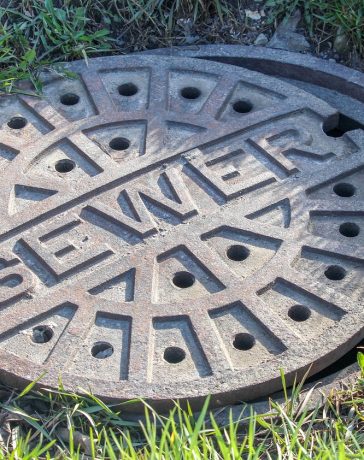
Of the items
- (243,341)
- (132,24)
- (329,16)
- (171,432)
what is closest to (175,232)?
(243,341)

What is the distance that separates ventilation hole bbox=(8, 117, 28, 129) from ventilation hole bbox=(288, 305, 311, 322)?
1.12 meters

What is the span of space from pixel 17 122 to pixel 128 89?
0.40m

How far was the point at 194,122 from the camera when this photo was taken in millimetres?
3027

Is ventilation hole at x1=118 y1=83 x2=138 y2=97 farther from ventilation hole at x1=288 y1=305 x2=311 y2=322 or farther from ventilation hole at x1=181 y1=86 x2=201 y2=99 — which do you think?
ventilation hole at x1=288 y1=305 x2=311 y2=322

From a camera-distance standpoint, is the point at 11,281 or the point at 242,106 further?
the point at 242,106

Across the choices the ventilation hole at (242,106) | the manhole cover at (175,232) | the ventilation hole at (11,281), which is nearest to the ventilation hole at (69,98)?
the manhole cover at (175,232)

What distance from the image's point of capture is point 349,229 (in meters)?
2.74

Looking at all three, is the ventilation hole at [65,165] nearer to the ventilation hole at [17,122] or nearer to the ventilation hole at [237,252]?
the ventilation hole at [17,122]

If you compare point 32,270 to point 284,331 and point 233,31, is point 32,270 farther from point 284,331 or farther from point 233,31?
point 233,31

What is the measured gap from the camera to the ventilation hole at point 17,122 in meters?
3.05

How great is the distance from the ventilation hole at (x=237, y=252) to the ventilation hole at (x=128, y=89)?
0.80m

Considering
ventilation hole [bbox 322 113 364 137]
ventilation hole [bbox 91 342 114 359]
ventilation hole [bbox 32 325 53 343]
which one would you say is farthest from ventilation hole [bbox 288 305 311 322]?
ventilation hole [bbox 322 113 364 137]

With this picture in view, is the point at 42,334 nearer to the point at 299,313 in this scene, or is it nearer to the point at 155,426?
the point at 155,426

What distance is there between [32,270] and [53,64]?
38.2 inches
